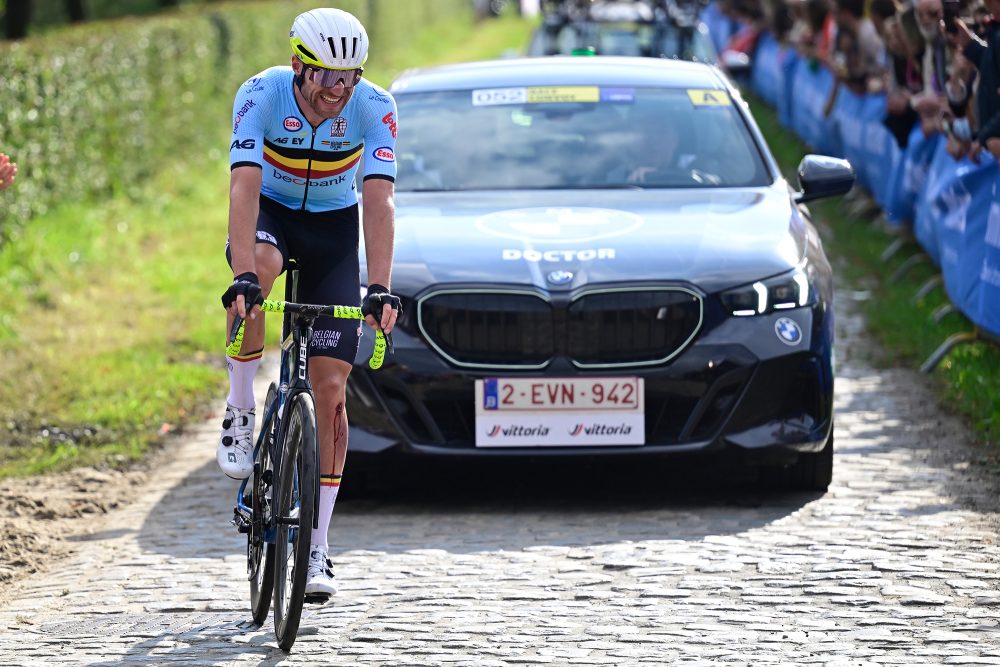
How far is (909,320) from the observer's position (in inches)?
442

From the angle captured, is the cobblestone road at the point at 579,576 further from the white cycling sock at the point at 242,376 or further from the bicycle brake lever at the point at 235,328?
the bicycle brake lever at the point at 235,328

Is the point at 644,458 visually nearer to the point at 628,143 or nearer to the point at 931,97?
the point at 628,143

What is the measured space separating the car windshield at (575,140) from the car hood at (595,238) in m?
0.20

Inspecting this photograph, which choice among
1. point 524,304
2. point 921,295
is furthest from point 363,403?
point 921,295

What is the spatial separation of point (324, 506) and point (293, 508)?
209 mm

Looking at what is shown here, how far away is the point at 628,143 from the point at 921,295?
401 cm

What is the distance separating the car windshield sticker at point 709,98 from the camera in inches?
344

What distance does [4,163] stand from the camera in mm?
6230

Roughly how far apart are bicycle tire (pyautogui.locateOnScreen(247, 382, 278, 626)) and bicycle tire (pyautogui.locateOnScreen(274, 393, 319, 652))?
54mm

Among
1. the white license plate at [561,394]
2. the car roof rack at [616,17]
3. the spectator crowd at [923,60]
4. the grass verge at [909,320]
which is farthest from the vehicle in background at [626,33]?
the white license plate at [561,394]

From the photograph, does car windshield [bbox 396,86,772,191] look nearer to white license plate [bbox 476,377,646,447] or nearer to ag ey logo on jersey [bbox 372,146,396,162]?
white license plate [bbox 476,377,646,447]

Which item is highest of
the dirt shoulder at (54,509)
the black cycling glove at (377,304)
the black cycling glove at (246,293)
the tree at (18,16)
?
the black cycling glove at (246,293)

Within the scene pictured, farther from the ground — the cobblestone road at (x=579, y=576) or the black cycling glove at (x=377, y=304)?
the black cycling glove at (x=377, y=304)

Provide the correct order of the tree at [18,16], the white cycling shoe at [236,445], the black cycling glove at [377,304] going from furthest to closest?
the tree at [18,16] < the white cycling shoe at [236,445] < the black cycling glove at [377,304]
